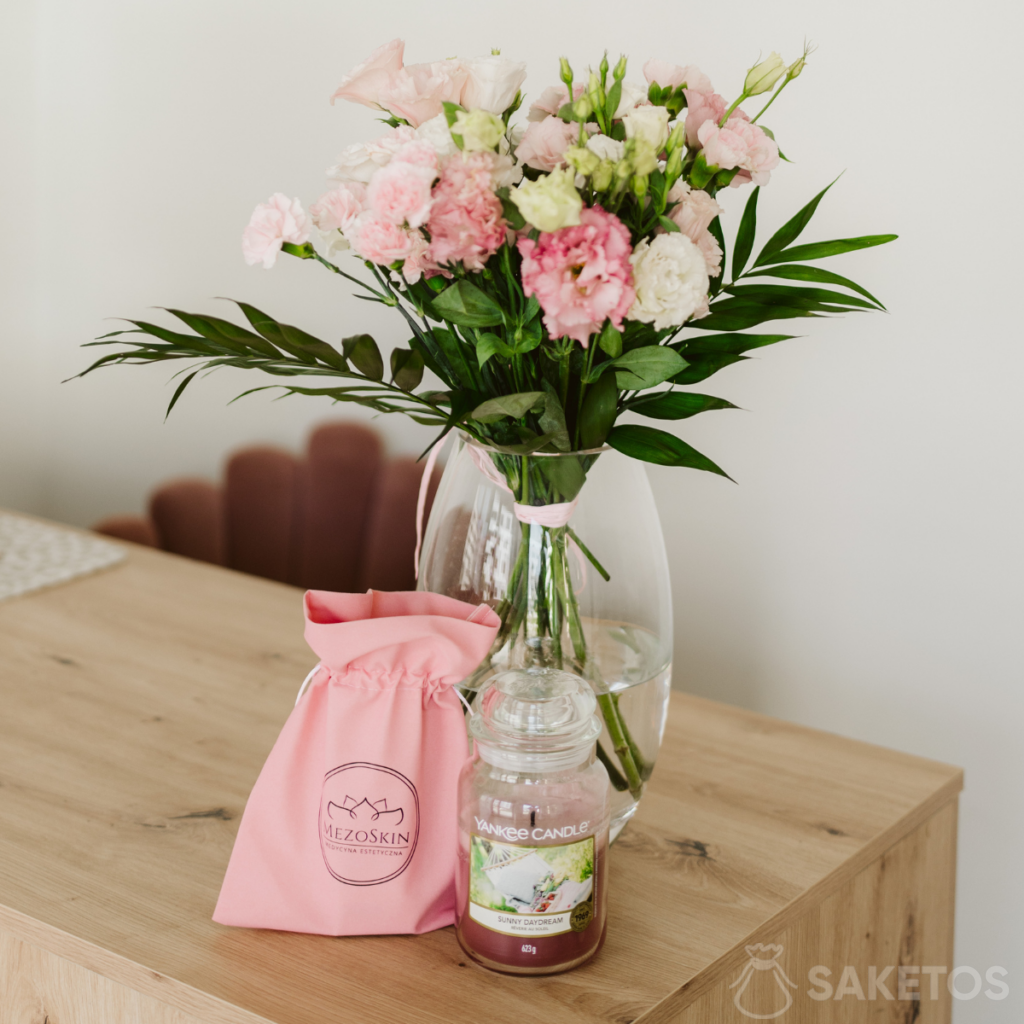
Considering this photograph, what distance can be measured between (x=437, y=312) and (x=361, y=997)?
0.43m

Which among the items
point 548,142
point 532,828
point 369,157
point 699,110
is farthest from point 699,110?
point 532,828

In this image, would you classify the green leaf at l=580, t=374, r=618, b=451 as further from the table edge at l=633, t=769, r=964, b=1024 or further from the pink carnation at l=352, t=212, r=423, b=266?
the table edge at l=633, t=769, r=964, b=1024

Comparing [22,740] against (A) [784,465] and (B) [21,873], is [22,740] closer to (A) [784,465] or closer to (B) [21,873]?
(B) [21,873]

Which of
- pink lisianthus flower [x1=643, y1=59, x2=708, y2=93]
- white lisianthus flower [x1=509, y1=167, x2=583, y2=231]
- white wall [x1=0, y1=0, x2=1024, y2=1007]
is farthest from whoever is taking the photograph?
white wall [x1=0, y1=0, x2=1024, y2=1007]

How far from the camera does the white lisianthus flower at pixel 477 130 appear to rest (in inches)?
23.8

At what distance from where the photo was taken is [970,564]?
49.4 inches

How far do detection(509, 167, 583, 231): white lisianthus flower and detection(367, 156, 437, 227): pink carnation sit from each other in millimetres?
52

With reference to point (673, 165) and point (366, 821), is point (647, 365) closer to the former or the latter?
point (673, 165)

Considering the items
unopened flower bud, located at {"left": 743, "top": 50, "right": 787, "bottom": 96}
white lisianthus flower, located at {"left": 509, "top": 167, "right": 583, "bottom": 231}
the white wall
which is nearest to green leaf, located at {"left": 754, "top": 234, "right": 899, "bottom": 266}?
unopened flower bud, located at {"left": 743, "top": 50, "right": 787, "bottom": 96}

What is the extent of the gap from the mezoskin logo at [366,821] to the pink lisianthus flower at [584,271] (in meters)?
0.32

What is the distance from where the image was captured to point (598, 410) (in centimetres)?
69

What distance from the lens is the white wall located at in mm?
1193

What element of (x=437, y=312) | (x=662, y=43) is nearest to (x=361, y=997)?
(x=437, y=312)

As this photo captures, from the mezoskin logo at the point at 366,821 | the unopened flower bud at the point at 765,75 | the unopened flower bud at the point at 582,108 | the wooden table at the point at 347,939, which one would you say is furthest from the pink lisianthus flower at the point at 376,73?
the wooden table at the point at 347,939
